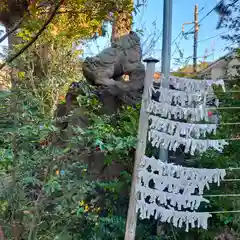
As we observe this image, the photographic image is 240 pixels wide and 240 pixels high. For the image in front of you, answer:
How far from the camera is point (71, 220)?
5.71ft

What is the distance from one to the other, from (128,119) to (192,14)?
2202 mm

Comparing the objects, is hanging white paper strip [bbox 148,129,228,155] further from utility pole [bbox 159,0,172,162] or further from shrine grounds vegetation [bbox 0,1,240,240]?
utility pole [bbox 159,0,172,162]

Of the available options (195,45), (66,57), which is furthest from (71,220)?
(66,57)

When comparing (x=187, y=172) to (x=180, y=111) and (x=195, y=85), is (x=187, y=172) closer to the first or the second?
(x=180, y=111)

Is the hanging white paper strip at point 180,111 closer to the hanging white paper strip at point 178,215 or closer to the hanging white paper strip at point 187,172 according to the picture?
the hanging white paper strip at point 187,172

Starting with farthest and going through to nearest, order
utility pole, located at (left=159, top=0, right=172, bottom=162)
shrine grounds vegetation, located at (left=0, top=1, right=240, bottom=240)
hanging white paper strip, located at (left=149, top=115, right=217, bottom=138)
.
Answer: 1. utility pole, located at (left=159, top=0, right=172, bottom=162)
2. hanging white paper strip, located at (left=149, top=115, right=217, bottom=138)
3. shrine grounds vegetation, located at (left=0, top=1, right=240, bottom=240)

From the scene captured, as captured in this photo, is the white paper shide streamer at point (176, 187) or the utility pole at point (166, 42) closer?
the white paper shide streamer at point (176, 187)

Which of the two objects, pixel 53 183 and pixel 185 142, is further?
pixel 185 142

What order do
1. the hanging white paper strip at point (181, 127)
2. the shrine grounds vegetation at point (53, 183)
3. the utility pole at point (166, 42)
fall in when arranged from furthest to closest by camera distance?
the utility pole at point (166, 42) → the hanging white paper strip at point (181, 127) → the shrine grounds vegetation at point (53, 183)

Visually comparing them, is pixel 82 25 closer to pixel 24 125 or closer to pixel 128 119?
pixel 128 119

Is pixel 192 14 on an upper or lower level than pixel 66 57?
lower

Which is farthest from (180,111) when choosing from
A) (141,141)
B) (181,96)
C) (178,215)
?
(178,215)

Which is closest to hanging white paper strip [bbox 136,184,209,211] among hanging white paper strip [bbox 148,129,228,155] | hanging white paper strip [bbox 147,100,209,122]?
hanging white paper strip [bbox 148,129,228,155]

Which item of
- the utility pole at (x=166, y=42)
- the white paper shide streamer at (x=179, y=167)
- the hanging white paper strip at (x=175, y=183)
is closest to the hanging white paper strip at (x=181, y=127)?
the white paper shide streamer at (x=179, y=167)
